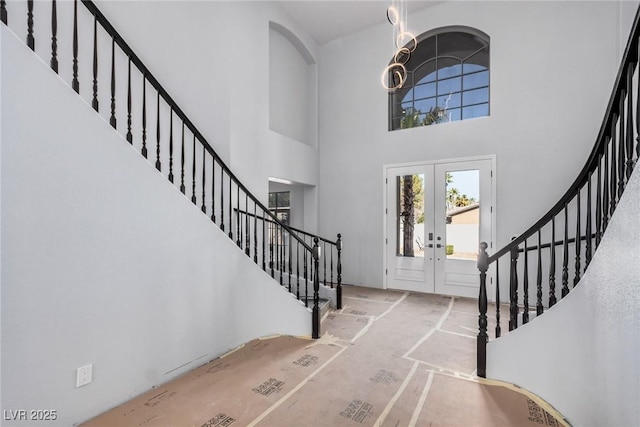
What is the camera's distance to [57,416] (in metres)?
1.93

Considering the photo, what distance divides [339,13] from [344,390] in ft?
18.9

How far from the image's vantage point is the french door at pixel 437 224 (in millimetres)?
4996

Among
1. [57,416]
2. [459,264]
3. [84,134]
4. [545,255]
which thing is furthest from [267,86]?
[545,255]

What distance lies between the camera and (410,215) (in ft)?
18.1

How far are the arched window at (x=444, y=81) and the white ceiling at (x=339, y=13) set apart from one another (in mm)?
669

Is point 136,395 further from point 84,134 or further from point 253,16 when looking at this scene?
point 253,16

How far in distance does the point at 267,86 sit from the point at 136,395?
14.2 ft

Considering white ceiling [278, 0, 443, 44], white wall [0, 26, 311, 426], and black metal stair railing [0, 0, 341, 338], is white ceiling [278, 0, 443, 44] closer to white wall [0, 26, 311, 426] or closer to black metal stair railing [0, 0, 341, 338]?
black metal stair railing [0, 0, 341, 338]

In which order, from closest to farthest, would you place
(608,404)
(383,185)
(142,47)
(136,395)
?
(608,404) → (136,395) → (142,47) → (383,185)

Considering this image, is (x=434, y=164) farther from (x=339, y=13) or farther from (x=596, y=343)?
(x=596, y=343)

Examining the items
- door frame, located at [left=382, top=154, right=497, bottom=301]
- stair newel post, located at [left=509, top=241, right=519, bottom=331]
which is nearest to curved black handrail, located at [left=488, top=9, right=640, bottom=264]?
stair newel post, located at [left=509, top=241, right=519, bottom=331]

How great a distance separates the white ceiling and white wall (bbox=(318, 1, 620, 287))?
0.17m

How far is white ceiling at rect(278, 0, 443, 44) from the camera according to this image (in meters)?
5.24

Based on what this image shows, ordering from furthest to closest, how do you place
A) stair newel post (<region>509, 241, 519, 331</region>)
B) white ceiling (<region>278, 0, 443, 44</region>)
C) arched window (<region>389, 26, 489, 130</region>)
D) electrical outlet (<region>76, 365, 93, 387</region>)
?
white ceiling (<region>278, 0, 443, 44</region>) → arched window (<region>389, 26, 489, 130</region>) → stair newel post (<region>509, 241, 519, 331</region>) → electrical outlet (<region>76, 365, 93, 387</region>)
